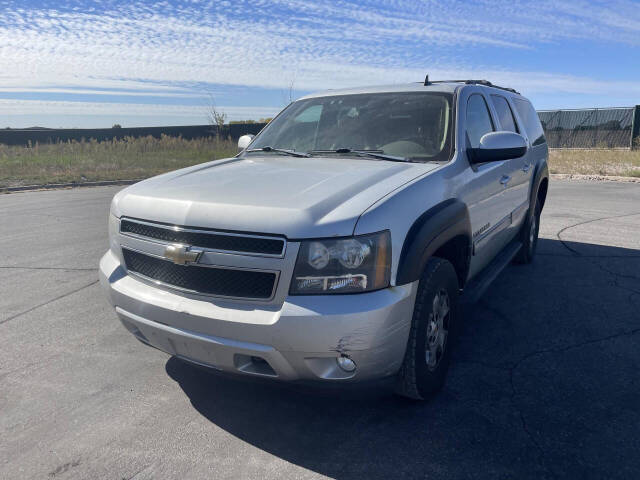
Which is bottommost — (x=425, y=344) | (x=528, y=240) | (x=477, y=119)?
(x=528, y=240)

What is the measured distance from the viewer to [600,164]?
19422 millimetres

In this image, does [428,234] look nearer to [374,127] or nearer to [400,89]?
[374,127]

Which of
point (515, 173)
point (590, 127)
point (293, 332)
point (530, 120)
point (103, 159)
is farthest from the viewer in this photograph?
point (590, 127)

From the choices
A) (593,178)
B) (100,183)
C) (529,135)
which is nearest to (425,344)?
(529,135)

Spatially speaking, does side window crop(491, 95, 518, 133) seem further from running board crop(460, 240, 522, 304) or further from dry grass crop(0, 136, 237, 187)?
dry grass crop(0, 136, 237, 187)

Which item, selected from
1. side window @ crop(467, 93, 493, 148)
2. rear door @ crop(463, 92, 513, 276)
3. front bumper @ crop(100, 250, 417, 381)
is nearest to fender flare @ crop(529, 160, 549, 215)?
rear door @ crop(463, 92, 513, 276)

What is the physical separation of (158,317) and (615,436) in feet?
7.96

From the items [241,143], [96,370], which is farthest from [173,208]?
[241,143]

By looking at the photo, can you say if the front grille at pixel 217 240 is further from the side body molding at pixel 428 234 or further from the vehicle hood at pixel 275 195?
the side body molding at pixel 428 234

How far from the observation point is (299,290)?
97.2 inches

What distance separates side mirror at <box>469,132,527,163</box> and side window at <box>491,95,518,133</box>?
1.16 meters

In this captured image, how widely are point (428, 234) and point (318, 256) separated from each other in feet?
2.16

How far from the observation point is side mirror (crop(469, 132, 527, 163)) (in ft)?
11.7

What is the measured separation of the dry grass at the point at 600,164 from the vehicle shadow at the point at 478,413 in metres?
14.2
